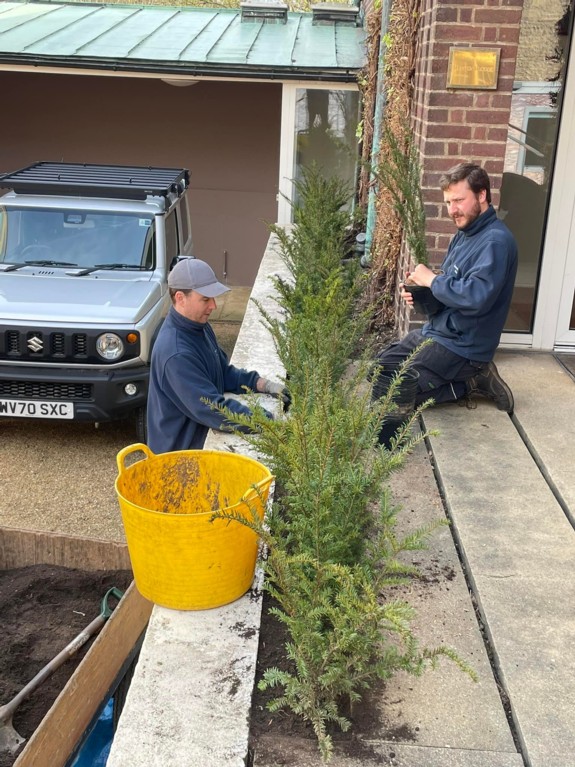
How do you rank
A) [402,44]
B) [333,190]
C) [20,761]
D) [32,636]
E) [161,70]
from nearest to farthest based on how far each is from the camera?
[20,761] → [32,636] → [402,44] → [333,190] → [161,70]

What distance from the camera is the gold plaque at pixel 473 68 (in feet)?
16.6

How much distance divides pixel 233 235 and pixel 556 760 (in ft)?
46.8

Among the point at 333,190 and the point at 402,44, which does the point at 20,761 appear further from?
the point at 333,190

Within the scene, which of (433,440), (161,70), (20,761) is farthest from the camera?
(161,70)

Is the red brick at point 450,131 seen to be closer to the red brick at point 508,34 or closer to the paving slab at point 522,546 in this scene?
the red brick at point 508,34

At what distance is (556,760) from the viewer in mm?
2273

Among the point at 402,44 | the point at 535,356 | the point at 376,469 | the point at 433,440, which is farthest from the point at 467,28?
the point at 376,469

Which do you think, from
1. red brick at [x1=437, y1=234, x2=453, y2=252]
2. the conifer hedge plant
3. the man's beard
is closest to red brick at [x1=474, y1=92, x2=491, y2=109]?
red brick at [x1=437, y1=234, x2=453, y2=252]

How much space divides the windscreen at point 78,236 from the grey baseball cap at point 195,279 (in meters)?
3.67

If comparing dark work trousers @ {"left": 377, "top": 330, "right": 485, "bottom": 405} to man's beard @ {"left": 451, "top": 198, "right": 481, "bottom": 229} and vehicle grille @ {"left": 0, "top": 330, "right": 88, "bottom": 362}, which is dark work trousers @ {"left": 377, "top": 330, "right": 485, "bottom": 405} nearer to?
man's beard @ {"left": 451, "top": 198, "right": 481, "bottom": 229}

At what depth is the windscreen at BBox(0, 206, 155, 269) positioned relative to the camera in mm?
7594

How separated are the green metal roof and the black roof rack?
3.29 metres

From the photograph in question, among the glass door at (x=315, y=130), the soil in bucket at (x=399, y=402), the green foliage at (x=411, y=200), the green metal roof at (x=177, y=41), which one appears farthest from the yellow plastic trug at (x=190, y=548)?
the green metal roof at (x=177, y=41)

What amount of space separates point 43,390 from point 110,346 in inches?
26.0
